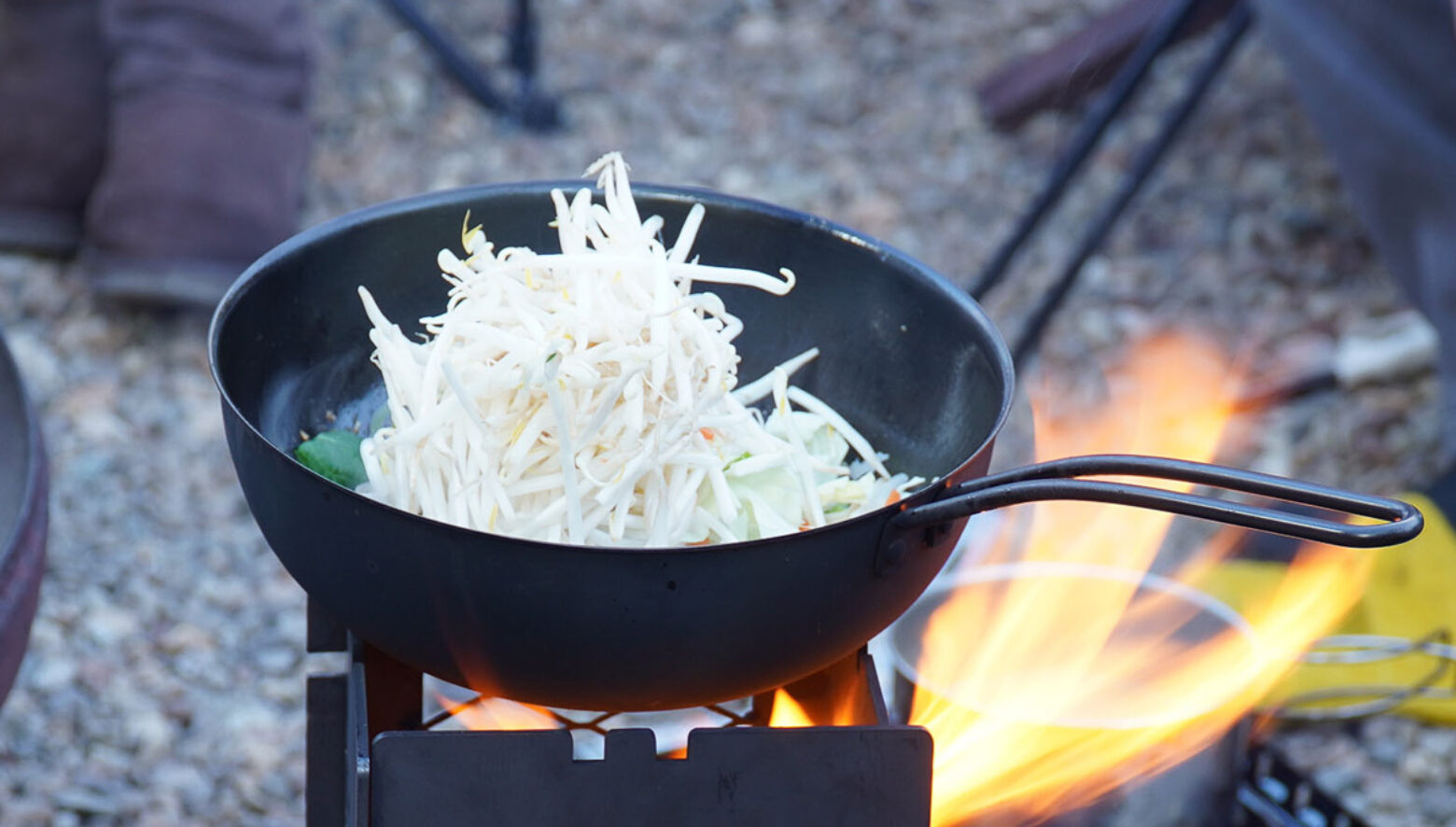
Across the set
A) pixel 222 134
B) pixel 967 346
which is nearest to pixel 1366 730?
pixel 967 346

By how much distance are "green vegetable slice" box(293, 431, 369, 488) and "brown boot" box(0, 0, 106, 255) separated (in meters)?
3.13

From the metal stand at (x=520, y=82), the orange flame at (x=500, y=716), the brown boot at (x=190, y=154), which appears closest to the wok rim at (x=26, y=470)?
the orange flame at (x=500, y=716)

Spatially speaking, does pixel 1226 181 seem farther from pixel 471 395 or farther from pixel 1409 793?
pixel 471 395

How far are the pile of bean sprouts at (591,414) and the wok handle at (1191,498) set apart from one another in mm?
278

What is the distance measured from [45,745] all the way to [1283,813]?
7.93ft

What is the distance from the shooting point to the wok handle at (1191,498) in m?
1.21

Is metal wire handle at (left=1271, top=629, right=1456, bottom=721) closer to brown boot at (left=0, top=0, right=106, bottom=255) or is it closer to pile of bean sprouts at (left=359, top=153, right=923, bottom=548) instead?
pile of bean sprouts at (left=359, top=153, right=923, bottom=548)

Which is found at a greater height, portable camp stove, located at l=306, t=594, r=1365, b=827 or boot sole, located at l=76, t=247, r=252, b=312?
boot sole, located at l=76, t=247, r=252, b=312

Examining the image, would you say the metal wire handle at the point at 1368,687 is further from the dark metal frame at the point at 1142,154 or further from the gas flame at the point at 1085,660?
the dark metal frame at the point at 1142,154

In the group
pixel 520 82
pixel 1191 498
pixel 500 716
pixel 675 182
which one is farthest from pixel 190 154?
pixel 1191 498

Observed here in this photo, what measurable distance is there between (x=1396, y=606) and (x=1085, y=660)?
1.14 meters

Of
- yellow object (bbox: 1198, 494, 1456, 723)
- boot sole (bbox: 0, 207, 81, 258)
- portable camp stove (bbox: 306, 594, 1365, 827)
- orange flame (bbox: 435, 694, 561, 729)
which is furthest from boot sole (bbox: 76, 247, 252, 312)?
yellow object (bbox: 1198, 494, 1456, 723)

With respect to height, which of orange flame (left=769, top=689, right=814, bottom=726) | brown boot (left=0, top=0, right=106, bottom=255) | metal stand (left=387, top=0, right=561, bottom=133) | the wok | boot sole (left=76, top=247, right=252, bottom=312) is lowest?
orange flame (left=769, top=689, right=814, bottom=726)

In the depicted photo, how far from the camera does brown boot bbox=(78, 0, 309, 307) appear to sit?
13.2ft
